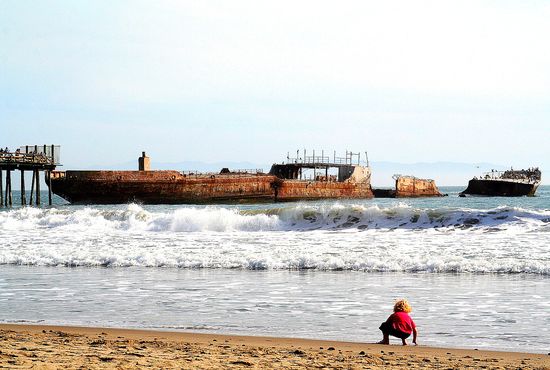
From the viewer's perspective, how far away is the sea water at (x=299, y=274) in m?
10.3

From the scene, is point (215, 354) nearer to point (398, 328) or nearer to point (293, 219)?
point (398, 328)

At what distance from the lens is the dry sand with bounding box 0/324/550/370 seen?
7.12 metres

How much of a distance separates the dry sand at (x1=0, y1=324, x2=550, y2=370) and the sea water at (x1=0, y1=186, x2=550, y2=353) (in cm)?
72

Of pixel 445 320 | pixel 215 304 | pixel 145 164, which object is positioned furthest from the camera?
pixel 145 164

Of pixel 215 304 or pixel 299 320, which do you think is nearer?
pixel 299 320

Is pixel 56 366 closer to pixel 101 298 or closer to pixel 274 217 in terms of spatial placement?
pixel 101 298

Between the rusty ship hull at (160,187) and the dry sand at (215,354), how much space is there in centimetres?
5350

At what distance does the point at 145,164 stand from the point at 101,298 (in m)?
56.6

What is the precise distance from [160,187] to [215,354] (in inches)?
2197

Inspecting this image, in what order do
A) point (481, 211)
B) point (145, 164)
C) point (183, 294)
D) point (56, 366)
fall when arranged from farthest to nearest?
point (145, 164), point (481, 211), point (183, 294), point (56, 366)

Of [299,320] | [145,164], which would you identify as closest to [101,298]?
[299,320]

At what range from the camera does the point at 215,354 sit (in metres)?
7.72

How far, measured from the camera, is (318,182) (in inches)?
2896

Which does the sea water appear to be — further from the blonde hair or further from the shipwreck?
the shipwreck
